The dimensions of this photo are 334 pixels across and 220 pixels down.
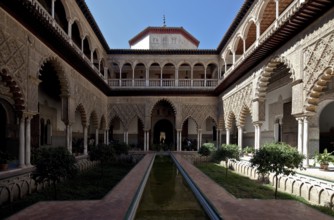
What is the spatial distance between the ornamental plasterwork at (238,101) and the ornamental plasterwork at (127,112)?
21.4ft

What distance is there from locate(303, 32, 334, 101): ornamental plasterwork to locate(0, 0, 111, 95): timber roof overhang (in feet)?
27.8

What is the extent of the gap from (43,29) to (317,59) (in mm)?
8955

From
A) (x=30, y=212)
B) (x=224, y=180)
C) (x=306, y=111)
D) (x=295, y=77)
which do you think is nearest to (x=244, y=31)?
(x=295, y=77)

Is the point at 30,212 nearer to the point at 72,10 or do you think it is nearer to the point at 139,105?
the point at 72,10

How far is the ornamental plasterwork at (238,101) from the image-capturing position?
1410cm

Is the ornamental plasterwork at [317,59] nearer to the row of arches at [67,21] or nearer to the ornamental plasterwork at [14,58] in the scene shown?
the ornamental plasterwork at [14,58]

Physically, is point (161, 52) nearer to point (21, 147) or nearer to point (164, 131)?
point (164, 131)

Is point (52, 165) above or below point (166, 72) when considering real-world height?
below

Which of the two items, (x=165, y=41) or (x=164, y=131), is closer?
(x=165, y=41)

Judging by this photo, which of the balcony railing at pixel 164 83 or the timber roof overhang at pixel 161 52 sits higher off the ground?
the timber roof overhang at pixel 161 52

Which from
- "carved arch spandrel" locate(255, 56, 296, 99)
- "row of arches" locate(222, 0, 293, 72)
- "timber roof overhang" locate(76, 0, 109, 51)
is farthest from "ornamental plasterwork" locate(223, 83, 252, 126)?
"timber roof overhang" locate(76, 0, 109, 51)

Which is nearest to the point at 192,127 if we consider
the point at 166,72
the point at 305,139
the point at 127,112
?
the point at 166,72

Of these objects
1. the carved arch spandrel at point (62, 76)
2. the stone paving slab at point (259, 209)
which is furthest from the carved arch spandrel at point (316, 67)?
the carved arch spandrel at point (62, 76)

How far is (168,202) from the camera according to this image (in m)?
6.39
